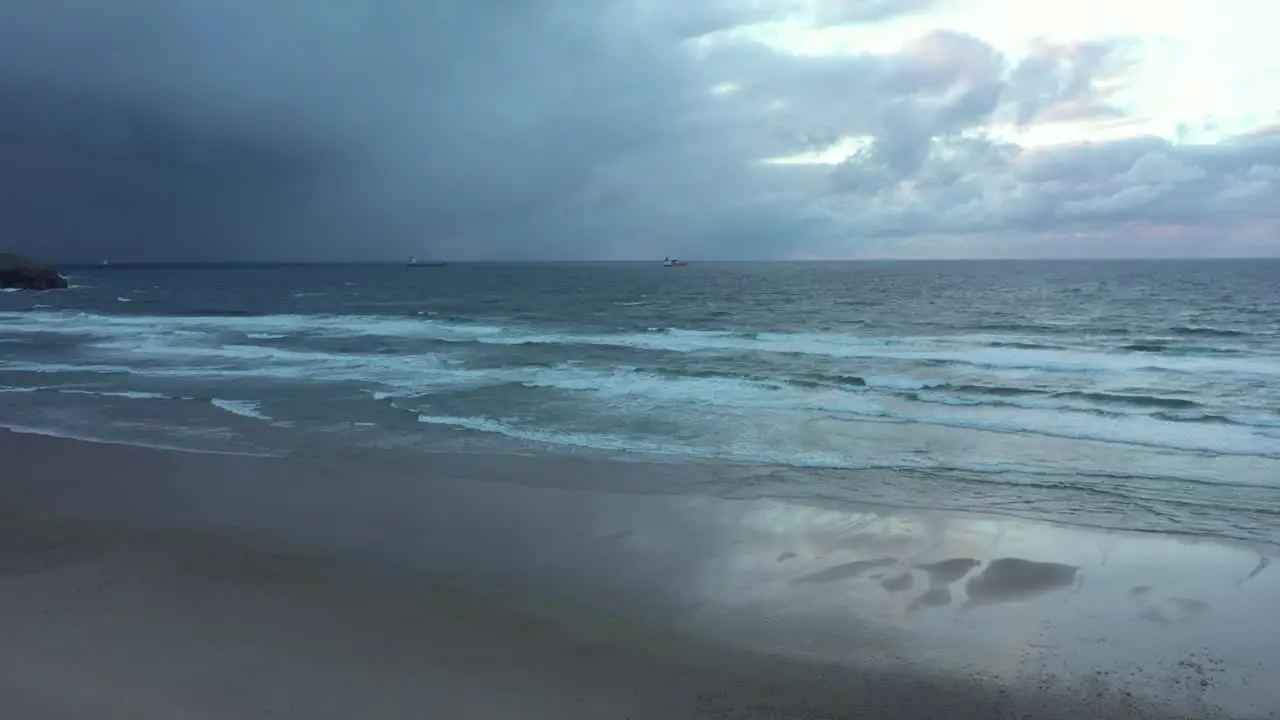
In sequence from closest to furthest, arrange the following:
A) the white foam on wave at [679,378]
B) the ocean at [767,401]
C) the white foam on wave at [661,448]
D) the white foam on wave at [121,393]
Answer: the ocean at [767,401] < the white foam on wave at [661,448] < the white foam on wave at [679,378] < the white foam on wave at [121,393]

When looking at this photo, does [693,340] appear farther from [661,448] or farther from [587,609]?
[587,609]

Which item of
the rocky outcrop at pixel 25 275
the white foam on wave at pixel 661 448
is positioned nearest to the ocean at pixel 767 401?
the white foam on wave at pixel 661 448

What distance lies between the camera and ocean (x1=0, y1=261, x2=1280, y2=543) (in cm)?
1206

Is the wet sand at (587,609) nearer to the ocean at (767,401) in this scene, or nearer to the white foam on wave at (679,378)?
the ocean at (767,401)

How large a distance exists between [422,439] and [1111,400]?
53.0 ft

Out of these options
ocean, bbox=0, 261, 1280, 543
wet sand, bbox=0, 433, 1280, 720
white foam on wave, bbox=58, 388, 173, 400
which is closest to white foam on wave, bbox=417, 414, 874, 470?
ocean, bbox=0, 261, 1280, 543

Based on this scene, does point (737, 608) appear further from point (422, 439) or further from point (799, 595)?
point (422, 439)

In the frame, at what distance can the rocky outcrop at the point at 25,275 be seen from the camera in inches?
2566

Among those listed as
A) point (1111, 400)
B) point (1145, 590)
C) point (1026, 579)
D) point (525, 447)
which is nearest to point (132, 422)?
point (525, 447)

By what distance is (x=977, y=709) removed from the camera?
5734mm

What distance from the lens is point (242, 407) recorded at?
17266mm

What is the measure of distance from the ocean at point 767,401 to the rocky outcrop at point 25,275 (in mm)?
34657

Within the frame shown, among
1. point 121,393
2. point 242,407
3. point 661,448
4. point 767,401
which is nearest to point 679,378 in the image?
point 767,401

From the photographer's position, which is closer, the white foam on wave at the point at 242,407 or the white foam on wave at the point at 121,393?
the white foam on wave at the point at 242,407
